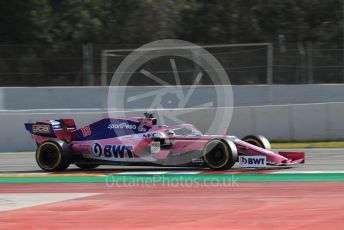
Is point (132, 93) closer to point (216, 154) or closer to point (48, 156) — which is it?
point (48, 156)

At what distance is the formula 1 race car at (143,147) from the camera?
14070 mm

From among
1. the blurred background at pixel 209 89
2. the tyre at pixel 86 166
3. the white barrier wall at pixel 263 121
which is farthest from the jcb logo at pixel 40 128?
the white barrier wall at pixel 263 121

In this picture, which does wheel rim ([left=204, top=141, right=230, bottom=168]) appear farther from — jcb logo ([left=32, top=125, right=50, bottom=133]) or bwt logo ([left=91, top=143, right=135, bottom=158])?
jcb logo ([left=32, top=125, right=50, bottom=133])

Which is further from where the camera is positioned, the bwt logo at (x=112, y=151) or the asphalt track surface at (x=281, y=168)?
the bwt logo at (x=112, y=151)

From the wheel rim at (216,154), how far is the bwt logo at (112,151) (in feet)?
5.26

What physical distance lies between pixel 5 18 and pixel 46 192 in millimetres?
24316

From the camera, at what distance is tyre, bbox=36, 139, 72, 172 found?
49.5 feet

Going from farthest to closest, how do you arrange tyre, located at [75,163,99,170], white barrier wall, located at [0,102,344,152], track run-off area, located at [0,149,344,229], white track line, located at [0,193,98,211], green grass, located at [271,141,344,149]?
1. white barrier wall, located at [0,102,344,152]
2. green grass, located at [271,141,344,149]
3. tyre, located at [75,163,99,170]
4. white track line, located at [0,193,98,211]
5. track run-off area, located at [0,149,344,229]

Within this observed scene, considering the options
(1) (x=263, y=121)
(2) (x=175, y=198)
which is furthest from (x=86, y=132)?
(1) (x=263, y=121)

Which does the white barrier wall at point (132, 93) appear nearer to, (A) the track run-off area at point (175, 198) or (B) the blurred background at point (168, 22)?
(B) the blurred background at point (168, 22)

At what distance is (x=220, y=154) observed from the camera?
1405 cm

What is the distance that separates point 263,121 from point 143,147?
342 inches

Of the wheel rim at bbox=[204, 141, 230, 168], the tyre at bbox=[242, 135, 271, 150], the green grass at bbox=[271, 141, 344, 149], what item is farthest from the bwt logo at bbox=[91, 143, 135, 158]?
the green grass at bbox=[271, 141, 344, 149]

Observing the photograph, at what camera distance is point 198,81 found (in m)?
24.2
